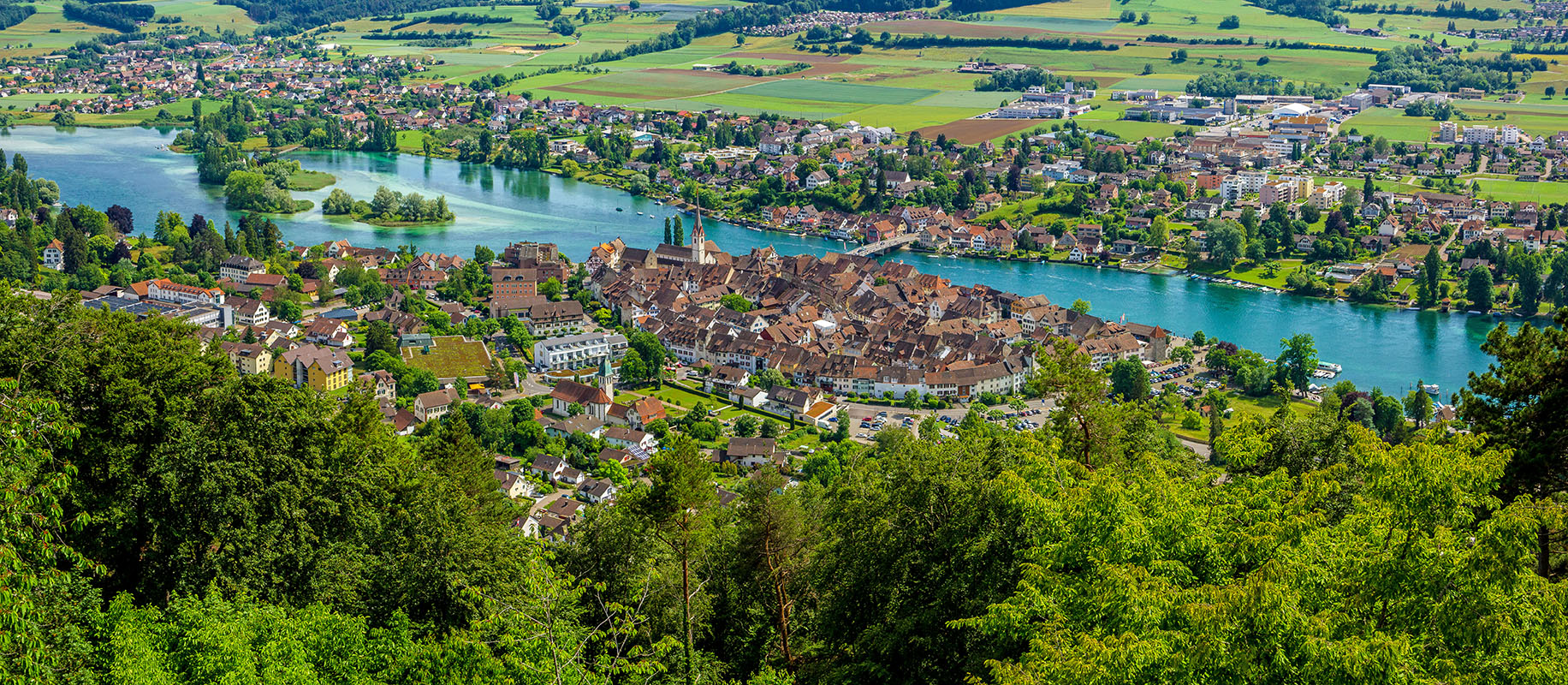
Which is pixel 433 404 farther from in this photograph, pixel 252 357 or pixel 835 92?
pixel 835 92

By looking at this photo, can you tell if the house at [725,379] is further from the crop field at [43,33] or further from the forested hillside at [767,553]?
the crop field at [43,33]

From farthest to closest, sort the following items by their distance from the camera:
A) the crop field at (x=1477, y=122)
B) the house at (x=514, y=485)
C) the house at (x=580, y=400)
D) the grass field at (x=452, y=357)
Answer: the crop field at (x=1477, y=122)
the grass field at (x=452, y=357)
the house at (x=580, y=400)
the house at (x=514, y=485)

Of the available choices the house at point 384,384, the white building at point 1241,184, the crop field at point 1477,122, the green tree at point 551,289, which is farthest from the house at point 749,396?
the crop field at point 1477,122

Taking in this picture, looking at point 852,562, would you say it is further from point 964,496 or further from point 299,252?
point 299,252

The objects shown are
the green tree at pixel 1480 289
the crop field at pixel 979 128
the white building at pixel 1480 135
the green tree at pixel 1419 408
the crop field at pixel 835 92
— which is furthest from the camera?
the crop field at pixel 835 92

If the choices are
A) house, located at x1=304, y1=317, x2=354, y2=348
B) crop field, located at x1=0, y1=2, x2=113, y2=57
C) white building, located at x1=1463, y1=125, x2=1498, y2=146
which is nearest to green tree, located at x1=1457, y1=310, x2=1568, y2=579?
house, located at x1=304, y1=317, x2=354, y2=348
